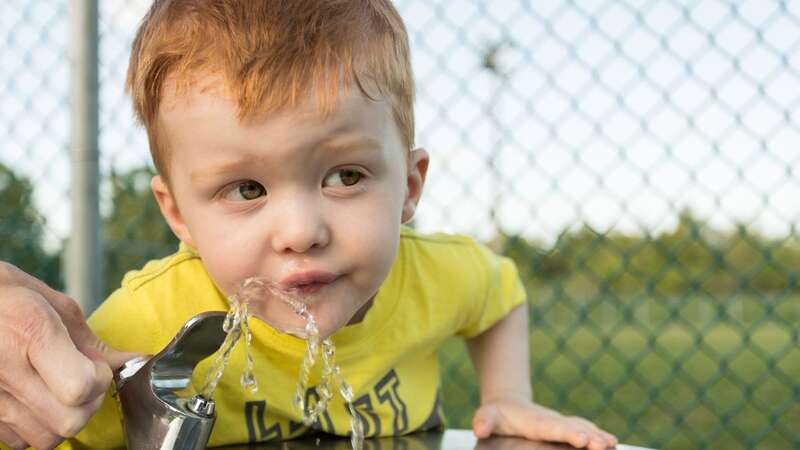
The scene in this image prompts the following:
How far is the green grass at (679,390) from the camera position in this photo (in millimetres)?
2426

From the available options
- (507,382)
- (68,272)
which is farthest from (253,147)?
(68,272)

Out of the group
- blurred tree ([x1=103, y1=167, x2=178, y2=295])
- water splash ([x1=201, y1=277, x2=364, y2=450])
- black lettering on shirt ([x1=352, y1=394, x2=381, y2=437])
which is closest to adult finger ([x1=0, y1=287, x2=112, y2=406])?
water splash ([x1=201, y1=277, x2=364, y2=450])

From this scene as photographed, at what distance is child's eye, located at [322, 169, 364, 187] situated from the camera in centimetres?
88

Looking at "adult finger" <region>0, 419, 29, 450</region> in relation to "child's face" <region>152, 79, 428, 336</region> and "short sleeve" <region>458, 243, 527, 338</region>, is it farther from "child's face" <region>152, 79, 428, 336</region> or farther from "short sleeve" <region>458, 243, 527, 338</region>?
"short sleeve" <region>458, 243, 527, 338</region>

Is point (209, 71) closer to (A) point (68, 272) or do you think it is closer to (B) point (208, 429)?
(B) point (208, 429)

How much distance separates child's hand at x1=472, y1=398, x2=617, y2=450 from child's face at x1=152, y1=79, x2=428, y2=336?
300 mm

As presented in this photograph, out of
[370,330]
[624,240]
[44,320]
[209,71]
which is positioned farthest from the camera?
[624,240]

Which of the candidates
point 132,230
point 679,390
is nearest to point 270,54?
point 132,230

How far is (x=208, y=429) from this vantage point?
2.66 ft

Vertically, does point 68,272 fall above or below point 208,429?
below

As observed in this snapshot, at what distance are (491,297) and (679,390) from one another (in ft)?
9.51

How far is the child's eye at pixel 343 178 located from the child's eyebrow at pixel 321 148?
0.09ft

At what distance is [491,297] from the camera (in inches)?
52.7

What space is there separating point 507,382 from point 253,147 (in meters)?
0.61
